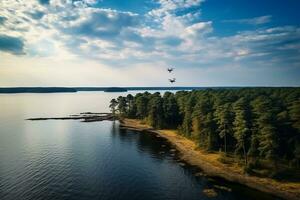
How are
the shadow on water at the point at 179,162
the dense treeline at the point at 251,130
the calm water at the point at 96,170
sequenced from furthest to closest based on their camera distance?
the dense treeline at the point at 251,130
the shadow on water at the point at 179,162
the calm water at the point at 96,170

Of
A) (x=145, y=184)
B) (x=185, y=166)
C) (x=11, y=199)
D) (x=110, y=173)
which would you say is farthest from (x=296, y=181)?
(x=11, y=199)

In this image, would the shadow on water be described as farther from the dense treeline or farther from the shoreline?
the dense treeline

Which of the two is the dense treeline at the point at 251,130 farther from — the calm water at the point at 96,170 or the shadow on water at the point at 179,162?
the calm water at the point at 96,170

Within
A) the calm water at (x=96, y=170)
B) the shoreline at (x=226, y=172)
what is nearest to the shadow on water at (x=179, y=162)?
the calm water at (x=96, y=170)

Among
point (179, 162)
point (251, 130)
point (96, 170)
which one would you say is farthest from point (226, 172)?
point (96, 170)

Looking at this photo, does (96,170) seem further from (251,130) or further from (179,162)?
(251,130)

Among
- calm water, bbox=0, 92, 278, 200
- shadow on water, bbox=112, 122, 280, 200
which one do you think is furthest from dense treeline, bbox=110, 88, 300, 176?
calm water, bbox=0, 92, 278, 200

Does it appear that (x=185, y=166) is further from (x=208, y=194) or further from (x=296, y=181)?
(x=296, y=181)
